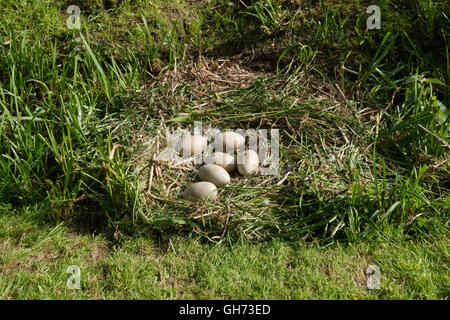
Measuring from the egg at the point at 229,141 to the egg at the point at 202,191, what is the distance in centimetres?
41

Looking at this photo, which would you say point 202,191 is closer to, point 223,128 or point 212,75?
point 223,128

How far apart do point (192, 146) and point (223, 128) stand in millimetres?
339

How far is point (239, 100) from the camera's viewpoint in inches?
138

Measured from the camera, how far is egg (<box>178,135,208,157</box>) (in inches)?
126

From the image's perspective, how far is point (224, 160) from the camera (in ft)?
10.3

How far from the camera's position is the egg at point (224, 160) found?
3.13 metres

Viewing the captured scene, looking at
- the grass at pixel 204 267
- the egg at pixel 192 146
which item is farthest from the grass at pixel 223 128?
the egg at pixel 192 146

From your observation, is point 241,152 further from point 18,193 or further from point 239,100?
point 18,193

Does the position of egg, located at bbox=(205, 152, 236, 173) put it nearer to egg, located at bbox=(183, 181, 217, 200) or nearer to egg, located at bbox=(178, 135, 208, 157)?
egg, located at bbox=(178, 135, 208, 157)

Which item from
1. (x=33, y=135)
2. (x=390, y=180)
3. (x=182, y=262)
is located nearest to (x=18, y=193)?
(x=33, y=135)
